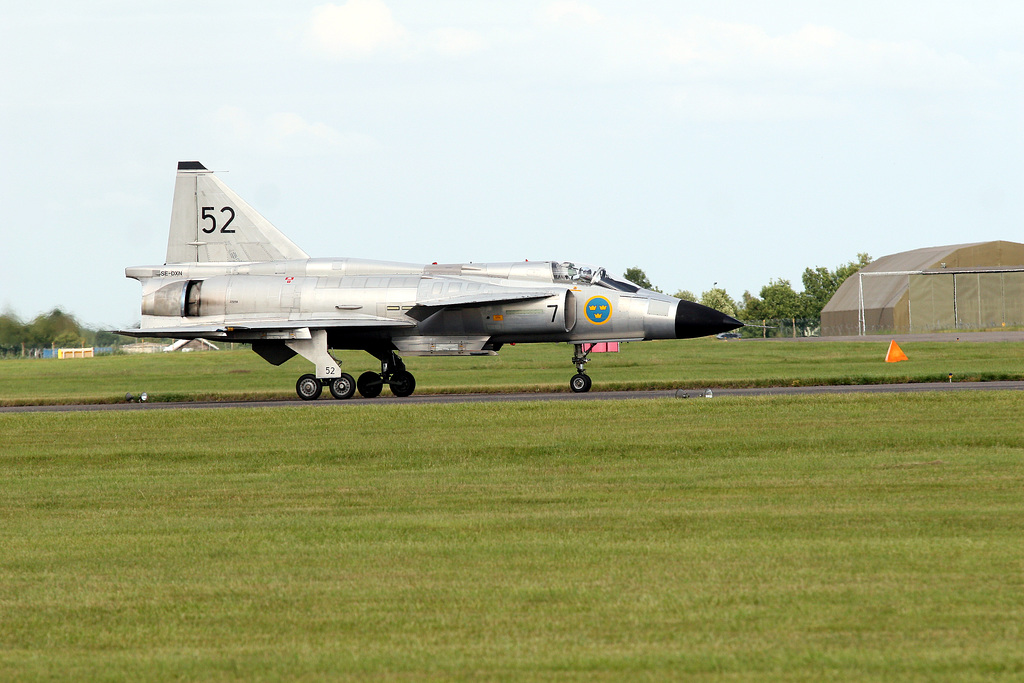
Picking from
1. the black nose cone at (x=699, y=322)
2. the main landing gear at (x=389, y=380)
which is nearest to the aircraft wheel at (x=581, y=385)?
the black nose cone at (x=699, y=322)

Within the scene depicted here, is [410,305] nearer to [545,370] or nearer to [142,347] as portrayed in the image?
[545,370]

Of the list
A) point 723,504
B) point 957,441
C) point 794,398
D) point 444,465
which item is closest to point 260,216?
point 794,398

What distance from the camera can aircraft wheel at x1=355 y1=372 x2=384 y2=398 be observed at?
89.6 feet

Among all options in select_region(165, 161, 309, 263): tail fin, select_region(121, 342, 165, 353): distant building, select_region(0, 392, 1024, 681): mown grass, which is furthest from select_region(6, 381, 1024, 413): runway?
select_region(121, 342, 165, 353): distant building

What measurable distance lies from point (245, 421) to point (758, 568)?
13467mm

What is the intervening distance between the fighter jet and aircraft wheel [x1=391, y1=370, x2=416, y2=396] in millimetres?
25

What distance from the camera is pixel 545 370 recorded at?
3975 cm

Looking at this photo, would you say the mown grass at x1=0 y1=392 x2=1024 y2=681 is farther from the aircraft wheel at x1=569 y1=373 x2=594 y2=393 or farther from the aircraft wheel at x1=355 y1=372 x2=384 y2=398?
the aircraft wheel at x1=355 y1=372 x2=384 y2=398

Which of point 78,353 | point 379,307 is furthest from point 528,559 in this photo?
point 78,353

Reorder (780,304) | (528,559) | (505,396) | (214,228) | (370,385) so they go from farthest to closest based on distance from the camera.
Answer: (780,304), (214,228), (370,385), (505,396), (528,559)

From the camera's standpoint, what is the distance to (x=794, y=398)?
19.3 metres

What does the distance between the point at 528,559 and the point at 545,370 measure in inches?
1278

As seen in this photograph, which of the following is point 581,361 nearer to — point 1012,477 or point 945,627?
point 1012,477

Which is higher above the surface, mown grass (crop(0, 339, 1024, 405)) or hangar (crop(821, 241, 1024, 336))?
hangar (crop(821, 241, 1024, 336))
